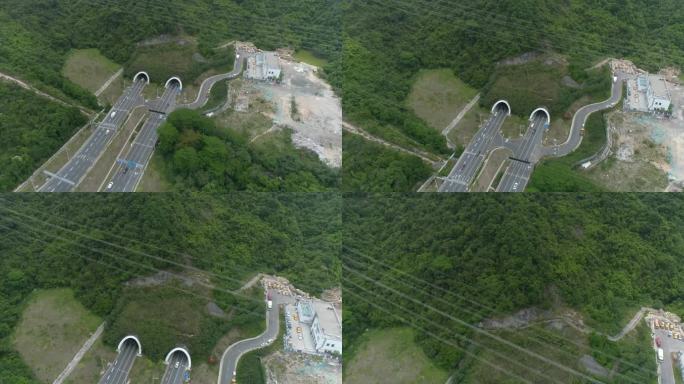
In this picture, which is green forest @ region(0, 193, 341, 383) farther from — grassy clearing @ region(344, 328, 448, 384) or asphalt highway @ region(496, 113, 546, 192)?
asphalt highway @ region(496, 113, 546, 192)

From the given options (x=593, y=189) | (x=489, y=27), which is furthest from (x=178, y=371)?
(x=489, y=27)

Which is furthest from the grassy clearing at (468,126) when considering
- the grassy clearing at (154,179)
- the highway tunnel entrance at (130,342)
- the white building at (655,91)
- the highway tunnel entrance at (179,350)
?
the highway tunnel entrance at (130,342)

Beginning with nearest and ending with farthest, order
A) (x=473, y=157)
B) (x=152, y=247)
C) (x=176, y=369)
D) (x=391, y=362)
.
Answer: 1. (x=176, y=369)
2. (x=391, y=362)
3. (x=152, y=247)
4. (x=473, y=157)

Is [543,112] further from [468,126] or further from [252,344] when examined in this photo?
[252,344]

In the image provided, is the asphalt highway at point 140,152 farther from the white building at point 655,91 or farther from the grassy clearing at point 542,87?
the white building at point 655,91

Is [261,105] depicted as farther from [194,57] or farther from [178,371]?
[178,371]

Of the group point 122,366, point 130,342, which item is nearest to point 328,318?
point 130,342
